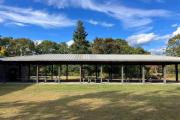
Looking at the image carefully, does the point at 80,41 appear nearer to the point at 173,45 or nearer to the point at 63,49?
the point at 63,49

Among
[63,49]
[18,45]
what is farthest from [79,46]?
[18,45]

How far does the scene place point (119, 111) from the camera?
12719 millimetres

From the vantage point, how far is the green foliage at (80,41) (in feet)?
227

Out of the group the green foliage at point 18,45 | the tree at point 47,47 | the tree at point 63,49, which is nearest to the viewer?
the tree at point 63,49

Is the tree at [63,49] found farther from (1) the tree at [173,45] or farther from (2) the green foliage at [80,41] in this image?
(1) the tree at [173,45]

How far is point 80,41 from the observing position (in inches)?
3004

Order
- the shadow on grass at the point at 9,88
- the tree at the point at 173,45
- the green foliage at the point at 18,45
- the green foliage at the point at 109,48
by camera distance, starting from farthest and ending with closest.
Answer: the green foliage at the point at 18,45 → the tree at the point at 173,45 → the green foliage at the point at 109,48 → the shadow on grass at the point at 9,88

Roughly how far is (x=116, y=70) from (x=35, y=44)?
46.6 metres

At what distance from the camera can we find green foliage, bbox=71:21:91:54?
227ft

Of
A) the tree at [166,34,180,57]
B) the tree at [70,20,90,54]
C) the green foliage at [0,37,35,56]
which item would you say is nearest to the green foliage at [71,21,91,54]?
the tree at [70,20,90,54]

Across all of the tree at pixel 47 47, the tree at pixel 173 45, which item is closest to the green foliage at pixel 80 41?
the tree at pixel 47 47

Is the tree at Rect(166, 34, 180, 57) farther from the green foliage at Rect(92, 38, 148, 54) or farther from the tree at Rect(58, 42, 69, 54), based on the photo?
the tree at Rect(58, 42, 69, 54)

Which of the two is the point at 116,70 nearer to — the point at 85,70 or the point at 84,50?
the point at 85,70

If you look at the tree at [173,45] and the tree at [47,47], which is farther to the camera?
the tree at [47,47]
